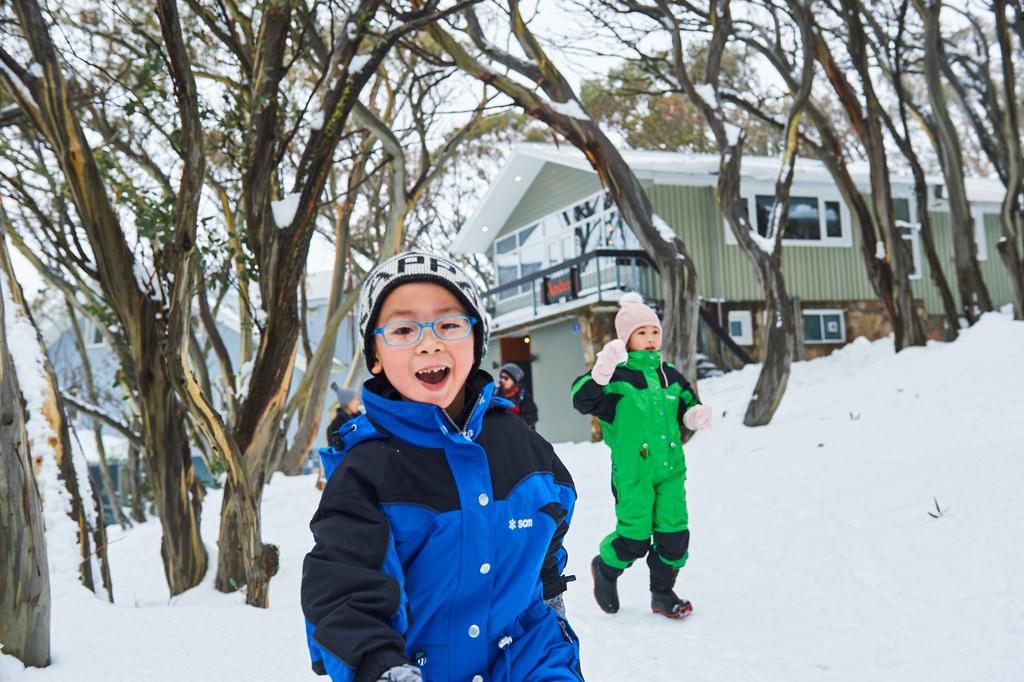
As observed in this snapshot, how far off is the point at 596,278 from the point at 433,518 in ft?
60.1

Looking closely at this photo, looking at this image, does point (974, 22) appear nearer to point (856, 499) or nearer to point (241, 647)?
point (856, 499)

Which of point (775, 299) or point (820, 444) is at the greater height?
point (775, 299)

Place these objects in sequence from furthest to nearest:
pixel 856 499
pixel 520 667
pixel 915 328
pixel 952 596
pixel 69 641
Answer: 1. pixel 915 328
2. pixel 856 499
3. pixel 952 596
4. pixel 69 641
5. pixel 520 667

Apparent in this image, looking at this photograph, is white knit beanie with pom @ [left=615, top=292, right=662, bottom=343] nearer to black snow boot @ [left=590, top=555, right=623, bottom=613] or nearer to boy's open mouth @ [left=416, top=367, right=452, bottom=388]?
black snow boot @ [left=590, top=555, right=623, bottom=613]

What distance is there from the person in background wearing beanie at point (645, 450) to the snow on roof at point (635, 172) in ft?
45.3

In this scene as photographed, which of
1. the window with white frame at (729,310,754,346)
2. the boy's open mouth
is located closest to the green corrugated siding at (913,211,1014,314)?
the window with white frame at (729,310,754,346)

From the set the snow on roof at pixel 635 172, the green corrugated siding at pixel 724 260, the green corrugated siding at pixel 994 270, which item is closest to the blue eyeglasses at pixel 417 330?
the snow on roof at pixel 635 172

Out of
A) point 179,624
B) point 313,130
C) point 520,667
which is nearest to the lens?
point 520,667

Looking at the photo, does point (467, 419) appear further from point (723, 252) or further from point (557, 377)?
point (723, 252)

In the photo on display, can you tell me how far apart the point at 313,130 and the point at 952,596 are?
4931mm

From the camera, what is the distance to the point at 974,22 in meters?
15.5

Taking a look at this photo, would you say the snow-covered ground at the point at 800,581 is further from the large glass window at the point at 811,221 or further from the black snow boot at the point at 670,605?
the large glass window at the point at 811,221

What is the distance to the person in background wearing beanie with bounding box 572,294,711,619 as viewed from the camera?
5477mm

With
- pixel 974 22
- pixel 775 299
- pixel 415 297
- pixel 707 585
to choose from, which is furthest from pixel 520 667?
pixel 974 22
